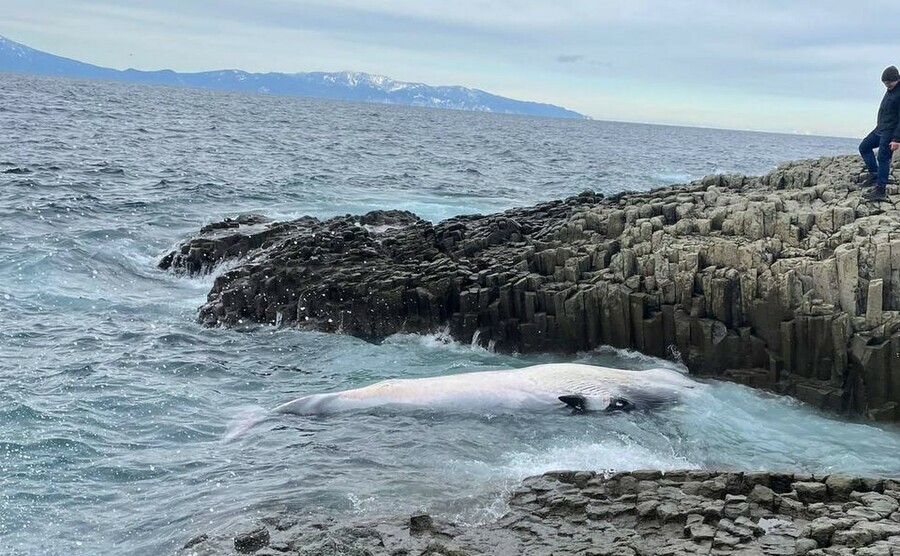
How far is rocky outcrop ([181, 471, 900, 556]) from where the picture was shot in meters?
7.12

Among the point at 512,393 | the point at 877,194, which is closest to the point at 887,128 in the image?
the point at 877,194

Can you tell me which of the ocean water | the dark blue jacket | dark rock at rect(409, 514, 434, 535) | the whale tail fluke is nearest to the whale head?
the ocean water

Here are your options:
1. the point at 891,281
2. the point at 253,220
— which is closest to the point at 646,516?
the point at 891,281

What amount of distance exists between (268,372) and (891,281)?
10.4 meters

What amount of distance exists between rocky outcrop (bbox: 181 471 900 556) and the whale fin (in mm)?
2881

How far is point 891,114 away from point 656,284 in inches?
267

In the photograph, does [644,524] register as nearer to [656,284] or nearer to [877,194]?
[656,284]

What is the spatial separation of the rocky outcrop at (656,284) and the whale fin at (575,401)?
2790 millimetres

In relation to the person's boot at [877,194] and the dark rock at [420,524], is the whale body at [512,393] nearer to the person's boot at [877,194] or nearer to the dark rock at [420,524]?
the dark rock at [420,524]

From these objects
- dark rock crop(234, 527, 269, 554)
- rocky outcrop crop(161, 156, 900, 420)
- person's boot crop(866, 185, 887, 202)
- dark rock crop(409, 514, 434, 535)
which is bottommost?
A: dark rock crop(234, 527, 269, 554)

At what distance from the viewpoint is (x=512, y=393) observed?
467 inches

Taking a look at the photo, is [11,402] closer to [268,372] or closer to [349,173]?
[268,372]

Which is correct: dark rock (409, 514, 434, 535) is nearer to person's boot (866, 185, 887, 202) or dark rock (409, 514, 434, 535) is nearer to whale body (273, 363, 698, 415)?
whale body (273, 363, 698, 415)

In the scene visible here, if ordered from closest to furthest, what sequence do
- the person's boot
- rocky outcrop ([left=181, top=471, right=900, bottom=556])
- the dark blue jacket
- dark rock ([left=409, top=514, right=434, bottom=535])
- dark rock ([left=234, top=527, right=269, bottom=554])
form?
1. rocky outcrop ([left=181, top=471, right=900, bottom=556])
2. dark rock ([left=234, top=527, right=269, bottom=554])
3. dark rock ([left=409, top=514, right=434, bottom=535])
4. the person's boot
5. the dark blue jacket
